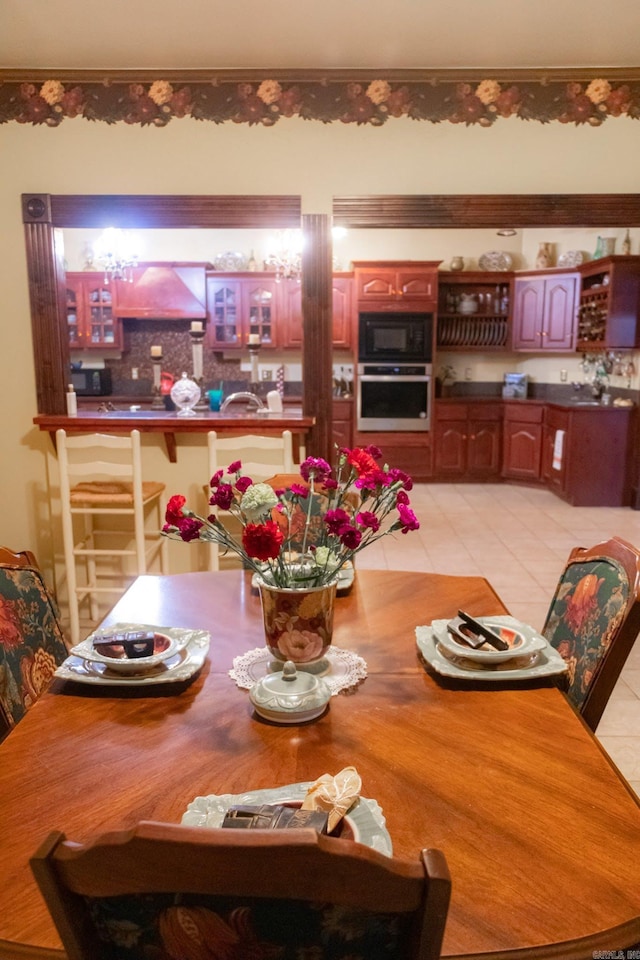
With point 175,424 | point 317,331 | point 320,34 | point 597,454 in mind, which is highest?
point 320,34

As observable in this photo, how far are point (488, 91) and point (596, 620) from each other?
9.27 feet

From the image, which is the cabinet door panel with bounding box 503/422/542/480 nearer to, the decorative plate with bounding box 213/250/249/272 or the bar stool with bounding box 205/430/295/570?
the decorative plate with bounding box 213/250/249/272

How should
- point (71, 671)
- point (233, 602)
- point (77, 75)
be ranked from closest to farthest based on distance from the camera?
point (71, 671)
point (233, 602)
point (77, 75)

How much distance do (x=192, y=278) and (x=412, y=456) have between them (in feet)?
9.65

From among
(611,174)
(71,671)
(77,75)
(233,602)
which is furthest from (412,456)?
(71,671)

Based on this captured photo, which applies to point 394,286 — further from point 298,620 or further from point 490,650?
point 298,620

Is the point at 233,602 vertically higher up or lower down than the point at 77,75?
lower down

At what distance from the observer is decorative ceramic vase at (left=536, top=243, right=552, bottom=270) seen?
7188mm

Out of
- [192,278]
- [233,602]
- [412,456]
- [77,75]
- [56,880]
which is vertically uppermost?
[77,75]

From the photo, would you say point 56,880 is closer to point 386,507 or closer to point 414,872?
point 414,872

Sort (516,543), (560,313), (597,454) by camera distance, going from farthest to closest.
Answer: (560,313) → (597,454) → (516,543)

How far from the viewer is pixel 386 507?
1.43m

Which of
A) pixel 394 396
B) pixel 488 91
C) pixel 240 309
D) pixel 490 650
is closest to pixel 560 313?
pixel 394 396

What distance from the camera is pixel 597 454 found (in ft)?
20.1
